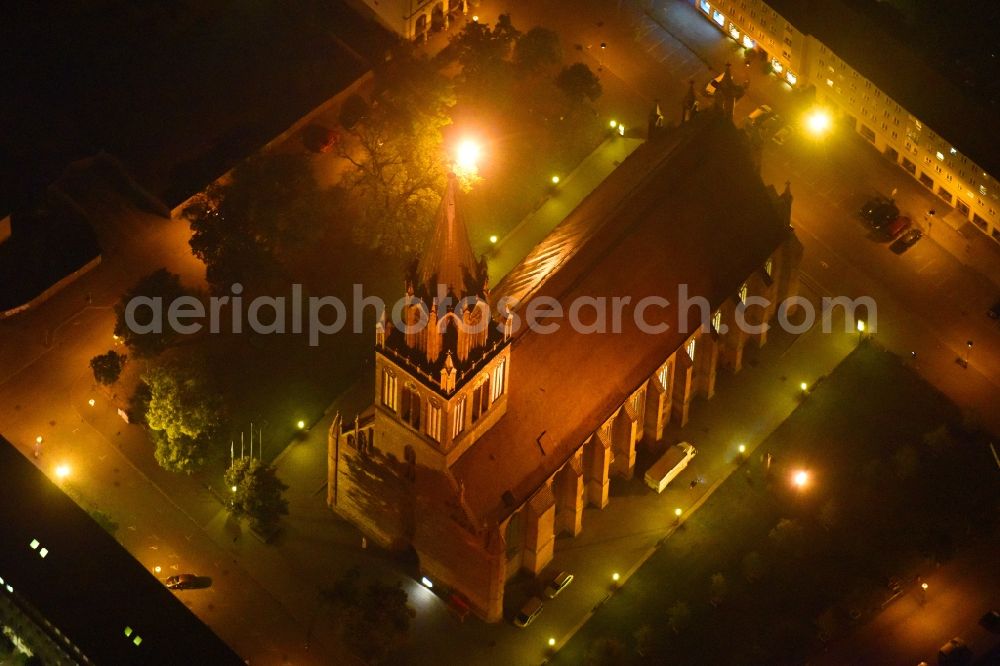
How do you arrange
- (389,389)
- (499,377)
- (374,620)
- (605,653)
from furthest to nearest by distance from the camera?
(605,653)
(374,620)
(499,377)
(389,389)

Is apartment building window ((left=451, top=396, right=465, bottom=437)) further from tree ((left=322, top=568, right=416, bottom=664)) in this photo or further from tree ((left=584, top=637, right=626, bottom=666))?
tree ((left=584, top=637, right=626, bottom=666))

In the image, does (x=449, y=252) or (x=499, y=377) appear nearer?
(x=449, y=252)

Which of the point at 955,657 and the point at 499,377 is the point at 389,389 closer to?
Result: the point at 499,377

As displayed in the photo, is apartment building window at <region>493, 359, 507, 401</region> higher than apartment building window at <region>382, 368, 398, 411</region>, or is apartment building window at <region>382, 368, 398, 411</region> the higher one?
apartment building window at <region>493, 359, 507, 401</region>

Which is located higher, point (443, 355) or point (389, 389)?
point (443, 355)

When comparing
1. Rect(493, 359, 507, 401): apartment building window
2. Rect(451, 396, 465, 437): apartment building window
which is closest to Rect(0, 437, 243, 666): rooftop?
Rect(451, 396, 465, 437): apartment building window

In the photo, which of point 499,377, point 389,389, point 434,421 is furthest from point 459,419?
point 389,389

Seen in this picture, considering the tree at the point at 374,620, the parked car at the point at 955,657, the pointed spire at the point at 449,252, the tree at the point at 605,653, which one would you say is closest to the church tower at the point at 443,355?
the pointed spire at the point at 449,252

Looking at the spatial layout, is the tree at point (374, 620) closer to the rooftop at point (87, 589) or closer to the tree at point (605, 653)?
the rooftop at point (87, 589)
